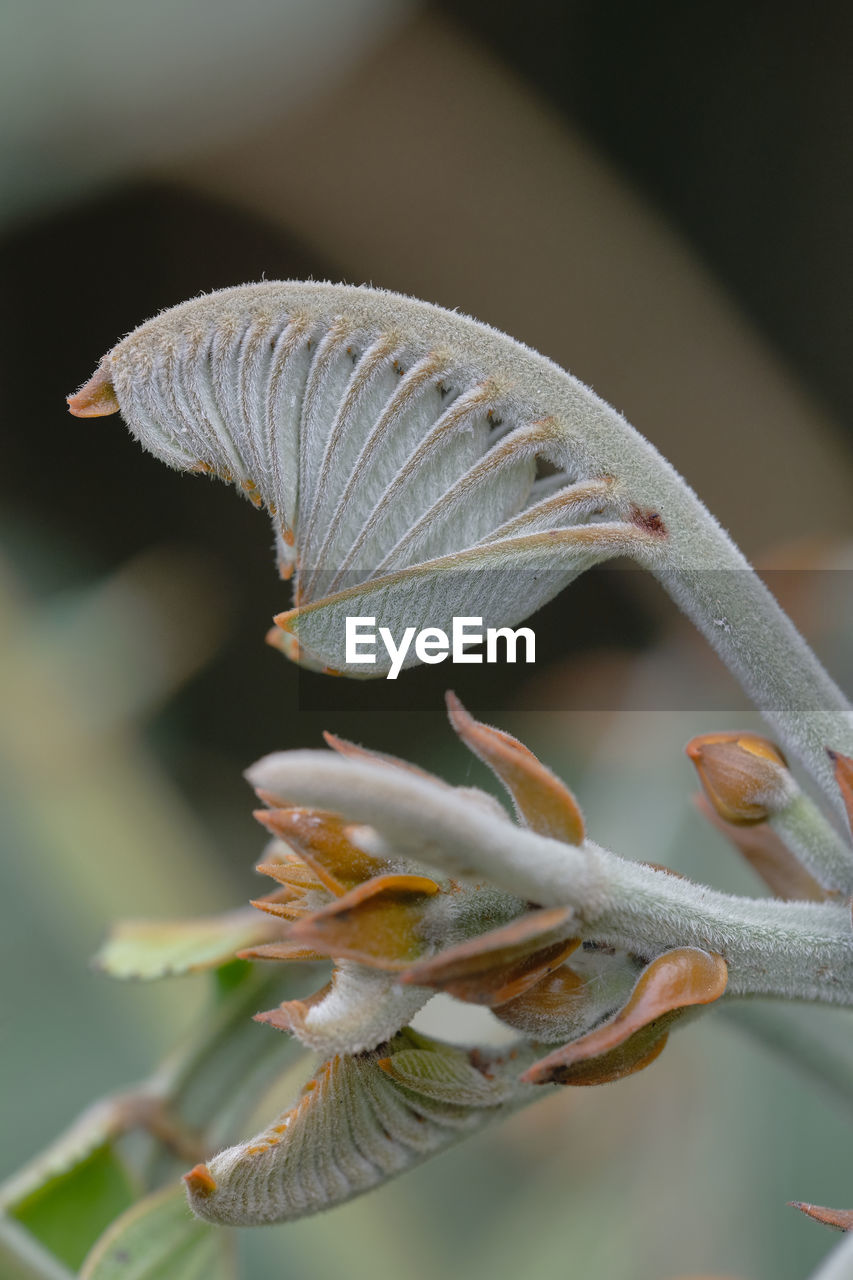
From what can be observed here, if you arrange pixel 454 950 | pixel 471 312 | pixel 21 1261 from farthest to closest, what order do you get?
pixel 471 312
pixel 21 1261
pixel 454 950

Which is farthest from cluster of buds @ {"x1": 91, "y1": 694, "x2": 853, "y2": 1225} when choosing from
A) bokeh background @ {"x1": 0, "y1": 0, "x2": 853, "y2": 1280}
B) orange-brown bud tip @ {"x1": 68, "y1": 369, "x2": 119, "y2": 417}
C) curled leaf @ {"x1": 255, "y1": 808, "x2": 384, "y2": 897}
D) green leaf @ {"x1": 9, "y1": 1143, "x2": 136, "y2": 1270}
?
bokeh background @ {"x1": 0, "y1": 0, "x2": 853, "y2": 1280}

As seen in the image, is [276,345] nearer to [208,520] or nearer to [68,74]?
[208,520]

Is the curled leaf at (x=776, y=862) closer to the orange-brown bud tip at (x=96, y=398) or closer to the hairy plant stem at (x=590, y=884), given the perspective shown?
the hairy plant stem at (x=590, y=884)

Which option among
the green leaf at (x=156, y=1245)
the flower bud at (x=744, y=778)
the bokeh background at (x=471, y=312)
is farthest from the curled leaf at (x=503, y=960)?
the bokeh background at (x=471, y=312)

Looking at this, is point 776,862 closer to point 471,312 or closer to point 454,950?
point 454,950

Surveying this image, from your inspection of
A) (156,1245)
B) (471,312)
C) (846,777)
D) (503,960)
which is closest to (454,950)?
(503,960)

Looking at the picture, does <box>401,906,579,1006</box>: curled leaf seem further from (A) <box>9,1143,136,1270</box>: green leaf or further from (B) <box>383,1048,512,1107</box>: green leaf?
(A) <box>9,1143,136,1270</box>: green leaf
